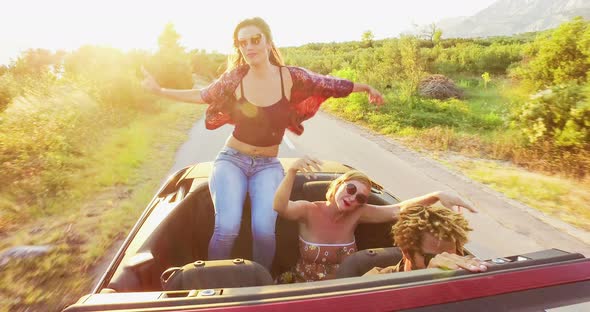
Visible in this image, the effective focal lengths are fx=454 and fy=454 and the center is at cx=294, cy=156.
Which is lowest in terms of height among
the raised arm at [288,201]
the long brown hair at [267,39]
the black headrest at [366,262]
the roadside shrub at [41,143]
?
the roadside shrub at [41,143]

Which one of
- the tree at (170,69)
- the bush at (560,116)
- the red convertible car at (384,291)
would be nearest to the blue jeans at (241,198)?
the red convertible car at (384,291)

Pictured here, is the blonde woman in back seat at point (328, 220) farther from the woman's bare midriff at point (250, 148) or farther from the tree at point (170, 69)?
the tree at point (170, 69)

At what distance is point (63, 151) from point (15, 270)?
492 centimetres

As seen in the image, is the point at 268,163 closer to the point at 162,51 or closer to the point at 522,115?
the point at 522,115

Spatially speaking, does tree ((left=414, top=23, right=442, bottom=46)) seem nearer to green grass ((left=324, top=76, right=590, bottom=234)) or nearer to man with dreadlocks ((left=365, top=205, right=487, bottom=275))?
green grass ((left=324, top=76, right=590, bottom=234))

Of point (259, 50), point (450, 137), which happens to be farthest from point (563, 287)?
point (450, 137)

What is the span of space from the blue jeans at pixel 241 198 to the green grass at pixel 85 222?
1730mm

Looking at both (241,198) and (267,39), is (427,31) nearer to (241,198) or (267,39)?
(267,39)

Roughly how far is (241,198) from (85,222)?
3.62 meters

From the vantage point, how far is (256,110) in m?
3.23

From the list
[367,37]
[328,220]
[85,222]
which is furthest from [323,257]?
[367,37]

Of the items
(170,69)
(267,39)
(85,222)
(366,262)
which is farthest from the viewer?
(170,69)

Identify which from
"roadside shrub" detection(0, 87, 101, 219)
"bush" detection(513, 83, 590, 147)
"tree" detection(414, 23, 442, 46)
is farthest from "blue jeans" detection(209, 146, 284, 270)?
"tree" detection(414, 23, 442, 46)

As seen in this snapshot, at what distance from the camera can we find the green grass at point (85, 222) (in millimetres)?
3934
